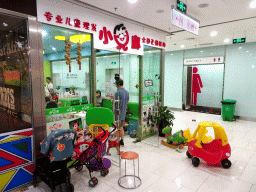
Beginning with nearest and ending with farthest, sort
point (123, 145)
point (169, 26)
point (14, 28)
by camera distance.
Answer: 1. point (14, 28)
2. point (123, 145)
3. point (169, 26)

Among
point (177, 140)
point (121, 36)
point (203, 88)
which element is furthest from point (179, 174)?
point (203, 88)

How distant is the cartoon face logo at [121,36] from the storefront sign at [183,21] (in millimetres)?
1571

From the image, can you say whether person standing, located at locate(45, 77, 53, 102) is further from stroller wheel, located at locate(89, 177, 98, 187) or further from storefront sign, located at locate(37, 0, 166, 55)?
stroller wheel, located at locate(89, 177, 98, 187)

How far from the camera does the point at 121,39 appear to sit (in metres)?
4.27

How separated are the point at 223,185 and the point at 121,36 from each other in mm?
3734

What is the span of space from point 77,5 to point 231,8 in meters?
3.25

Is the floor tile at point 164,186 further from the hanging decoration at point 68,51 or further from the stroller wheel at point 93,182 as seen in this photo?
the hanging decoration at point 68,51

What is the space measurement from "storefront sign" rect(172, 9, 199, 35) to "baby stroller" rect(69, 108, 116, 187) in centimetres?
206

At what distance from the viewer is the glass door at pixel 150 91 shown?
513cm

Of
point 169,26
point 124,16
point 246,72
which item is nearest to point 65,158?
point 124,16

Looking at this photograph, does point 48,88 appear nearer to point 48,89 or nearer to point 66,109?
point 48,89

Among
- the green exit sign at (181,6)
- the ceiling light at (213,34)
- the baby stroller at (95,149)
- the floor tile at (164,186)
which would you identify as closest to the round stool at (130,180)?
the floor tile at (164,186)

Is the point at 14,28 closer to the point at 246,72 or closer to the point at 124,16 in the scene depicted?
the point at 124,16

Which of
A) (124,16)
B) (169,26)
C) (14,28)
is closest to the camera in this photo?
(14,28)
